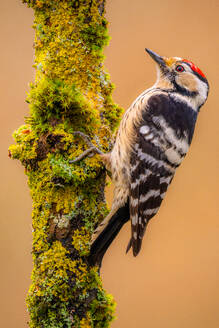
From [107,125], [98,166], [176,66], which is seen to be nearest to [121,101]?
[176,66]

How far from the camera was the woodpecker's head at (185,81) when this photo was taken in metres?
2.29

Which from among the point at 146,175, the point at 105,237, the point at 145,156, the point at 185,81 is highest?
the point at 185,81

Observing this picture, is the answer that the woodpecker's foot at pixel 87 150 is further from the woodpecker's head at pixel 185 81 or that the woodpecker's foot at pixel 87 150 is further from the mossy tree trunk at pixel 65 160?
the woodpecker's head at pixel 185 81

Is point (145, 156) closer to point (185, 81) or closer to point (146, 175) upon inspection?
point (146, 175)

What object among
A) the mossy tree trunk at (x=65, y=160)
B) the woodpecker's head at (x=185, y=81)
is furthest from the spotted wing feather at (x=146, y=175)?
the woodpecker's head at (x=185, y=81)

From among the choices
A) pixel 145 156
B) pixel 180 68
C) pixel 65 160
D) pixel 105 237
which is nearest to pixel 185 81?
pixel 180 68

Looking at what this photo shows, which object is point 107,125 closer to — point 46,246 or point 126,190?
point 126,190

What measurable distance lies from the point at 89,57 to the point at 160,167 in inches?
27.8

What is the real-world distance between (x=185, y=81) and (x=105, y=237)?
113cm

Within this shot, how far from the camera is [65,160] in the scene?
179cm

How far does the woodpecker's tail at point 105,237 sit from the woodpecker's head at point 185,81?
84cm

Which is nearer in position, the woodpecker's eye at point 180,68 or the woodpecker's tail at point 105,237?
the woodpecker's tail at point 105,237

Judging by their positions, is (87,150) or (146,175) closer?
(87,150)

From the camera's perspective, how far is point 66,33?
1.86 metres
